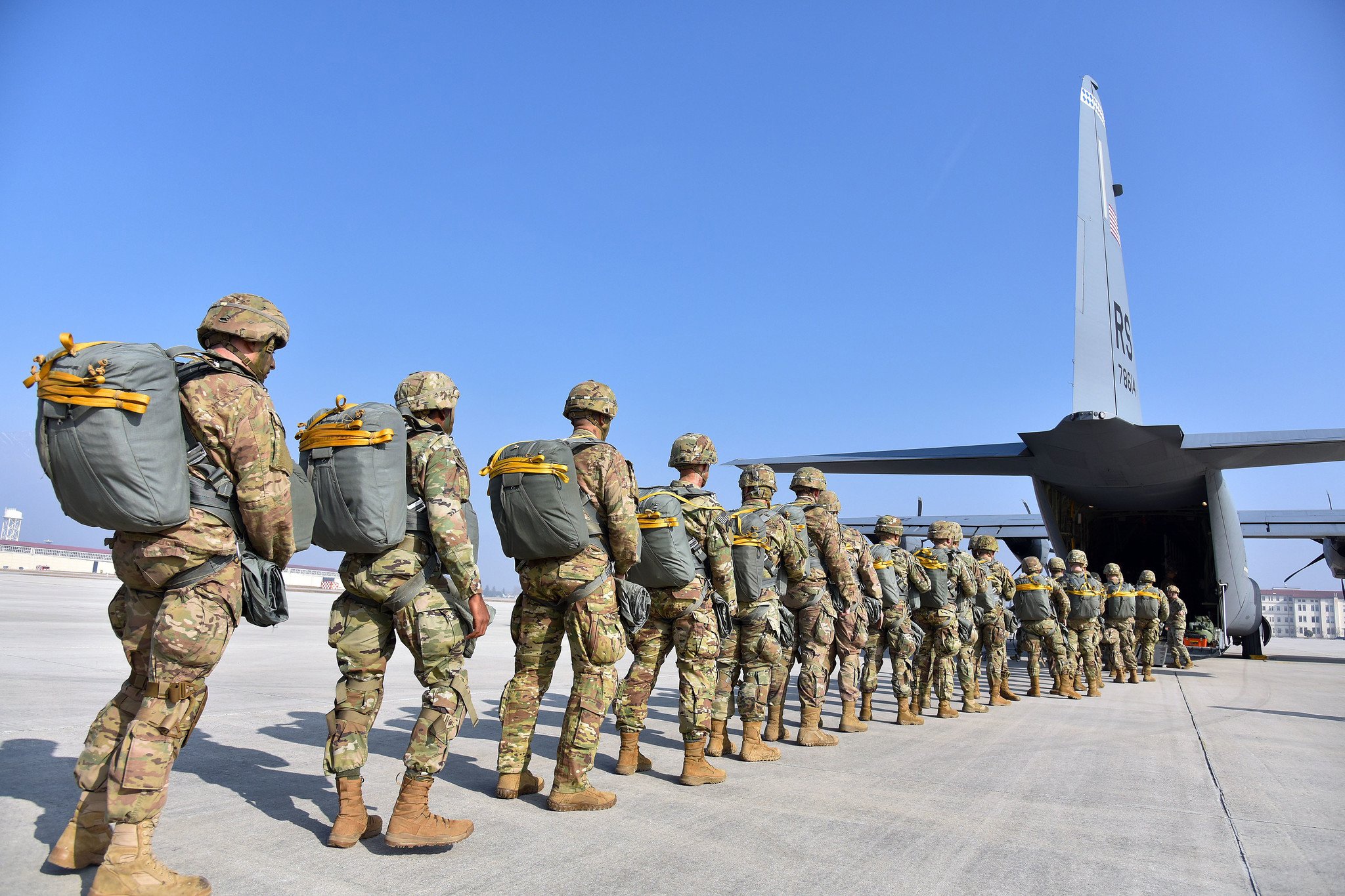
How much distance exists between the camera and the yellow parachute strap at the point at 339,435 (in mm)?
3207

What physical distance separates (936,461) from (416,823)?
44.5 ft

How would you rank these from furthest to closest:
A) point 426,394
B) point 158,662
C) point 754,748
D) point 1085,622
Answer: point 1085,622, point 754,748, point 426,394, point 158,662

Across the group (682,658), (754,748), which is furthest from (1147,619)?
(682,658)

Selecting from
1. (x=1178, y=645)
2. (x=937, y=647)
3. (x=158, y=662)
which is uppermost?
(x=158, y=662)

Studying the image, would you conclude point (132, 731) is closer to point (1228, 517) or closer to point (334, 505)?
point (334, 505)

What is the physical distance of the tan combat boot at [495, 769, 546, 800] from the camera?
412cm

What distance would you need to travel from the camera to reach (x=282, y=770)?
4.44 metres

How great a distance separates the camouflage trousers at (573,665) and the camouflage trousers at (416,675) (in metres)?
0.68

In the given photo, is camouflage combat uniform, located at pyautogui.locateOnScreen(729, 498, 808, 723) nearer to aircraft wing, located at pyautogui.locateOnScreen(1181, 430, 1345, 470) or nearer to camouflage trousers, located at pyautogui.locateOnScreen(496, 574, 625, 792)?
camouflage trousers, located at pyautogui.locateOnScreen(496, 574, 625, 792)

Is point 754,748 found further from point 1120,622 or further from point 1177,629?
point 1177,629

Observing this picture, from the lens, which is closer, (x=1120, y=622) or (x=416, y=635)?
(x=416, y=635)

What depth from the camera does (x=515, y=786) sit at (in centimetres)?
412

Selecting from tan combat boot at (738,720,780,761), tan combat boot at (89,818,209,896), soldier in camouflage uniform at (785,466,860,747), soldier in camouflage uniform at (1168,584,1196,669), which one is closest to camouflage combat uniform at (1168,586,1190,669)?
soldier in camouflage uniform at (1168,584,1196,669)

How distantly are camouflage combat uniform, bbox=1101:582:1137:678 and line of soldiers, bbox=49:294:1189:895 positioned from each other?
24.6 feet
